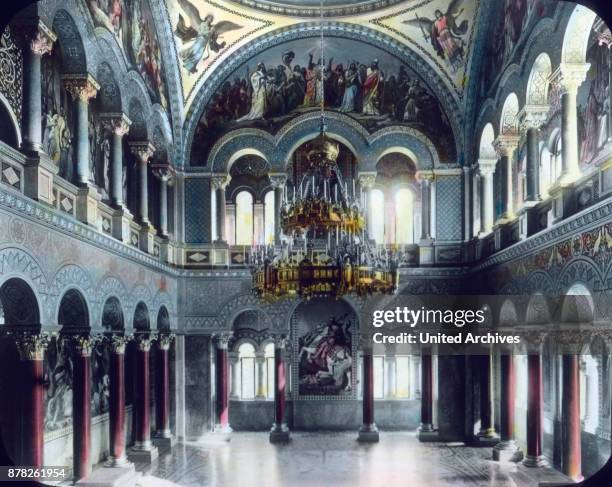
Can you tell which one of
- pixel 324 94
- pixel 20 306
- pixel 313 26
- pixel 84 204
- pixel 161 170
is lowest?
pixel 20 306

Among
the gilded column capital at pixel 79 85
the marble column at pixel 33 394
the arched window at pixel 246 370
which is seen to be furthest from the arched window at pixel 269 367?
the marble column at pixel 33 394

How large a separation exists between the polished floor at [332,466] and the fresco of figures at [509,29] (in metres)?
9.94

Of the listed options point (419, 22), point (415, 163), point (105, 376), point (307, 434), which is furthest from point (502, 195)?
point (105, 376)

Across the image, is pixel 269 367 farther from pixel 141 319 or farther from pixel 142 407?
pixel 141 319

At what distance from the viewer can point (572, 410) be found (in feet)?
40.9

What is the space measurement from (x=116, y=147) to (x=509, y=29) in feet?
34.3

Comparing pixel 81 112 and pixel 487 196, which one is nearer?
pixel 81 112

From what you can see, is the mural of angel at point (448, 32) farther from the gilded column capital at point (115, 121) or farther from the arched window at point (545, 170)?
the gilded column capital at point (115, 121)

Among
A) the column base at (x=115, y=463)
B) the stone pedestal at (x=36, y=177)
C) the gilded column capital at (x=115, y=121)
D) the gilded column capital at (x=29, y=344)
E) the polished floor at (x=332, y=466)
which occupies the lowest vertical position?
the polished floor at (x=332, y=466)

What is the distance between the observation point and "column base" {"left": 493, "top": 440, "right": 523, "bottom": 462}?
17609 millimetres

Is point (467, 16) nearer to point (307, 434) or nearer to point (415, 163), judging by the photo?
point (415, 163)

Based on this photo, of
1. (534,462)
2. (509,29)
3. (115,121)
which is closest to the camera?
(534,462)

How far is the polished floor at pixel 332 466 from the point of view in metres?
15.9

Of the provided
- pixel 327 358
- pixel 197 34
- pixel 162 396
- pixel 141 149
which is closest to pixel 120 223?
pixel 141 149
